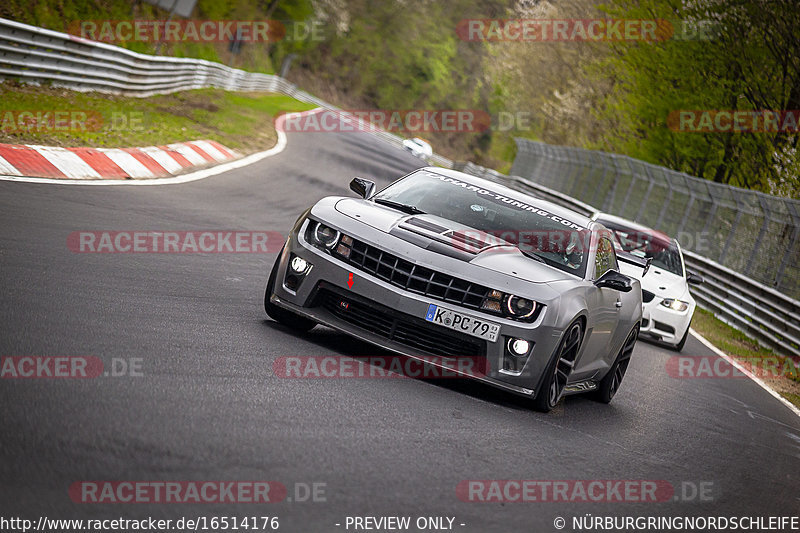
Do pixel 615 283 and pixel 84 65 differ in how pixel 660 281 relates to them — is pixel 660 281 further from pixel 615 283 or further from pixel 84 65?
pixel 84 65

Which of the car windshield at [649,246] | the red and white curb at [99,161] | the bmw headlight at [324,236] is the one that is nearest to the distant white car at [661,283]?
the car windshield at [649,246]

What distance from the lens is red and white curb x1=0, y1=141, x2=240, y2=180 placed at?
12180mm

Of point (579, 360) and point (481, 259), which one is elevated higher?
point (481, 259)

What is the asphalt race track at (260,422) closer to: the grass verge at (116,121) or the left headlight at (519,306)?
the left headlight at (519,306)

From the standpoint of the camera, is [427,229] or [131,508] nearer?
[131,508]

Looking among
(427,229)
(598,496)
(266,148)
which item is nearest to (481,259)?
(427,229)

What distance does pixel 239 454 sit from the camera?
Answer: 4.73 m

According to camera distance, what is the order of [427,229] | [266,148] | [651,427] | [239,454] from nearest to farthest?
[239,454] < [427,229] < [651,427] < [266,148]

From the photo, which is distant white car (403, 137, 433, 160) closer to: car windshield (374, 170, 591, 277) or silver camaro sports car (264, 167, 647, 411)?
car windshield (374, 170, 591, 277)

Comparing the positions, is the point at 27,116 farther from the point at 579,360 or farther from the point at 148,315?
the point at 579,360

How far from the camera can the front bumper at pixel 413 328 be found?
6.97 m

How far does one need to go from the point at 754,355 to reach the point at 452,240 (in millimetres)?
11221

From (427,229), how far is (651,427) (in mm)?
2507

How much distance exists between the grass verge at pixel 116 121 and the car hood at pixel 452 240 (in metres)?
6.83
